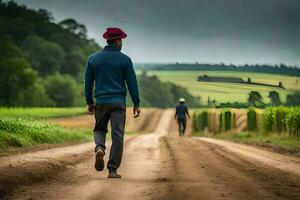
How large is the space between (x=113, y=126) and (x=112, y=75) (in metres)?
0.78

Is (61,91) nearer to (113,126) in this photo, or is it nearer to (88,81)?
(88,81)

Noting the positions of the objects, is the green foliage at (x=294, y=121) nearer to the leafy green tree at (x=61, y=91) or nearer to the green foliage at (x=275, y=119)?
the green foliage at (x=275, y=119)

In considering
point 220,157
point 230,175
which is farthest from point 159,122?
point 230,175

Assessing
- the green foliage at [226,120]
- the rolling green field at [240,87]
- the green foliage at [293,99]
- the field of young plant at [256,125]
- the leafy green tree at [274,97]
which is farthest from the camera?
the green foliage at [226,120]

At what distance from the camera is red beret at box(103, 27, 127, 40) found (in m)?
11.9

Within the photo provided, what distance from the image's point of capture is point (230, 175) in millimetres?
11844

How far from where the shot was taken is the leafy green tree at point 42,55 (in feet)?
436

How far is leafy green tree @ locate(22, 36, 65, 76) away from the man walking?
12080cm

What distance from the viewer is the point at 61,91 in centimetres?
12150

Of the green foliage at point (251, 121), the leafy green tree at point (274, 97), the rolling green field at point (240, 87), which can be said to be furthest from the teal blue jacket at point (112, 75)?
the green foliage at point (251, 121)

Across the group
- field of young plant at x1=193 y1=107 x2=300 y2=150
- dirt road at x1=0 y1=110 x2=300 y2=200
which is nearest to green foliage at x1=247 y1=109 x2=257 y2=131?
field of young plant at x1=193 y1=107 x2=300 y2=150

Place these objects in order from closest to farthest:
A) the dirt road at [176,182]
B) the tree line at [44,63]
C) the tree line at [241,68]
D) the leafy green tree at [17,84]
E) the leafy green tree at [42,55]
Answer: the dirt road at [176,182] < the tree line at [241,68] < the leafy green tree at [17,84] < the tree line at [44,63] < the leafy green tree at [42,55]

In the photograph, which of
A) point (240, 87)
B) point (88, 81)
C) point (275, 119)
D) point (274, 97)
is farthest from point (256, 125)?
point (88, 81)

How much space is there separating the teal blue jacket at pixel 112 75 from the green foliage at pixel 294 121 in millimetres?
15798
